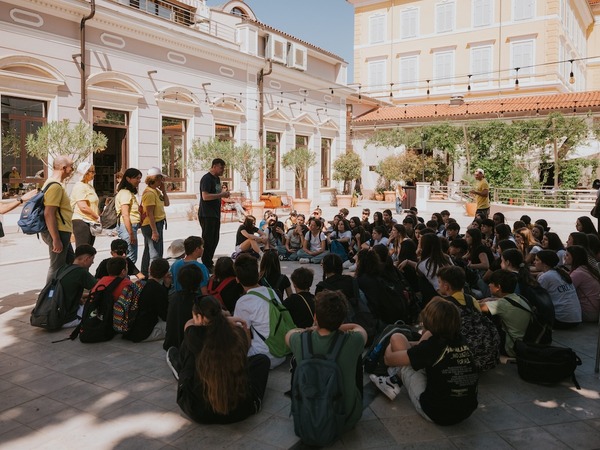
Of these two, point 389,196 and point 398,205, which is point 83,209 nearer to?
point 398,205

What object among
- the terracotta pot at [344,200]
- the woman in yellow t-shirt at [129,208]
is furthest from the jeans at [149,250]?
the terracotta pot at [344,200]

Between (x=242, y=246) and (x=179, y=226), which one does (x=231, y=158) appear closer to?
(x=179, y=226)

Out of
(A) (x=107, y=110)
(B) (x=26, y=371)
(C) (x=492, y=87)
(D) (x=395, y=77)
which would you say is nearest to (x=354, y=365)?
(B) (x=26, y=371)

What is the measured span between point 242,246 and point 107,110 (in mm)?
9132

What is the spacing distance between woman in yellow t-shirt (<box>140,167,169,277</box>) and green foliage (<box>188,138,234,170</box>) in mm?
10575

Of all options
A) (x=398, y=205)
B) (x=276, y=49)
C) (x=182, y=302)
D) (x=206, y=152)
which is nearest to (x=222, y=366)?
(x=182, y=302)

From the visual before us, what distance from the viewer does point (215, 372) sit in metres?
3.16

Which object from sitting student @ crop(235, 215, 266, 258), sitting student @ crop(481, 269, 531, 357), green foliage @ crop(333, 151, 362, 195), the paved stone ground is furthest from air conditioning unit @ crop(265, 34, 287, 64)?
sitting student @ crop(481, 269, 531, 357)

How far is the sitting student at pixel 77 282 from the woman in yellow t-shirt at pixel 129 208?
147cm

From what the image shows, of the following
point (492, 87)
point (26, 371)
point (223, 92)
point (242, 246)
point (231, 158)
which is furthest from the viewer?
point (492, 87)

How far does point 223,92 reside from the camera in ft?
64.7

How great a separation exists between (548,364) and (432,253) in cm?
186

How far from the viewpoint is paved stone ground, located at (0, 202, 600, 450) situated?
329 centimetres

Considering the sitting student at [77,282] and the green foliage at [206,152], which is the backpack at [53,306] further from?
the green foliage at [206,152]
